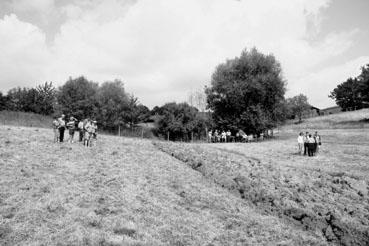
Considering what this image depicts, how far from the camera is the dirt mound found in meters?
14.5

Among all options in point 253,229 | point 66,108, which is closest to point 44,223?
point 253,229

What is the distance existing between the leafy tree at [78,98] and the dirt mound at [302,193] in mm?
59278

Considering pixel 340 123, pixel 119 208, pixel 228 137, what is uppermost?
pixel 340 123

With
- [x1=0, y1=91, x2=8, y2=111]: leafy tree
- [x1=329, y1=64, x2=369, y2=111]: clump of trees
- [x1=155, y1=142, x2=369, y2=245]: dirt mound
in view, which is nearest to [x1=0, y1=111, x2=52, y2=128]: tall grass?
[x1=155, y1=142, x2=369, y2=245]: dirt mound

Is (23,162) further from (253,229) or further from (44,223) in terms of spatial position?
(253,229)

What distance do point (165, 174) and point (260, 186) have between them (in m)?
6.03

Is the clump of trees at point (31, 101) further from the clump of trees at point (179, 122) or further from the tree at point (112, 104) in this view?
the clump of trees at point (179, 122)

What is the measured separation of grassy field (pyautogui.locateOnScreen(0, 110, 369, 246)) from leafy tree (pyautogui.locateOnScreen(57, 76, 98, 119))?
179 feet

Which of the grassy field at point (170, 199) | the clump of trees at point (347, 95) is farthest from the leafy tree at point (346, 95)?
the grassy field at point (170, 199)

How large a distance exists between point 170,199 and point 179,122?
54618mm

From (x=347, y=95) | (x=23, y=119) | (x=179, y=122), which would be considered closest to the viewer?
(x=23, y=119)

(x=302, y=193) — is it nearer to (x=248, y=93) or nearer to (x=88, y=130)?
(x=88, y=130)

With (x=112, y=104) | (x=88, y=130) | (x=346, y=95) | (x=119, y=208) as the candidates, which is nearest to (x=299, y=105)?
(x=346, y=95)

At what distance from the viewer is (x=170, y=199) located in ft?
52.4
